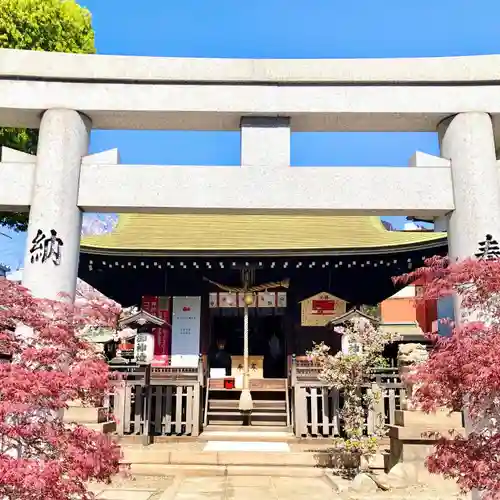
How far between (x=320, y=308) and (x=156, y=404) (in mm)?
5582

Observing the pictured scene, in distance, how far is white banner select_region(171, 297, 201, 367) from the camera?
48.3ft

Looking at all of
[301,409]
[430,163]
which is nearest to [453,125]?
[430,163]

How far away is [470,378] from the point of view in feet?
13.5

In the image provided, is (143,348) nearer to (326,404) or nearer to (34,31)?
(326,404)

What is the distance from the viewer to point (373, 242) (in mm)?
14008

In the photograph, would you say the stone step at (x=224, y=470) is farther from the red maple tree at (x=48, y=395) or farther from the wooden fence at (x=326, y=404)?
the red maple tree at (x=48, y=395)

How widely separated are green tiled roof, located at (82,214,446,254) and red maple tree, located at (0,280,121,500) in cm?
809

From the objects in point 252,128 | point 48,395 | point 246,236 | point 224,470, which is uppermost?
point 246,236

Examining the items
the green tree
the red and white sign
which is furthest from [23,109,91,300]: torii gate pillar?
the red and white sign

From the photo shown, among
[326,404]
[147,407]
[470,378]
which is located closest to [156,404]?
[147,407]

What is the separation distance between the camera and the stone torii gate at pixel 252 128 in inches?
248

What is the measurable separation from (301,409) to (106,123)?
716 cm

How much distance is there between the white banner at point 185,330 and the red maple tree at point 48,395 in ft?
32.5

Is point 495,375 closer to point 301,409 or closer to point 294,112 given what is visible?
point 294,112
